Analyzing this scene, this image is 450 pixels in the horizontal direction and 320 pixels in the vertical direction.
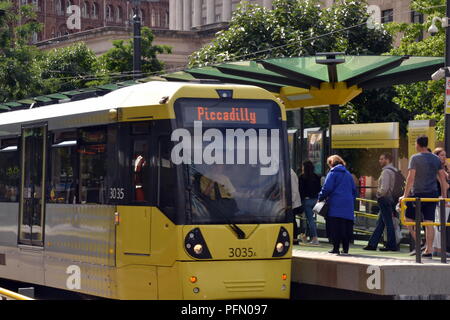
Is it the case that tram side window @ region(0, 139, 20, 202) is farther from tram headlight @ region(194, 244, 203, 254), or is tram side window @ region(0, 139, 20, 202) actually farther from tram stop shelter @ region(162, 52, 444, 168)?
tram headlight @ region(194, 244, 203, 254)

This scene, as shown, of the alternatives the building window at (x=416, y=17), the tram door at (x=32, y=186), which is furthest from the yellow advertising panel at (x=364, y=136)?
the building window at (x=416, y=17)

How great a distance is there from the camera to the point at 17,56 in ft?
124

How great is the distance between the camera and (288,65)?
20.0 metres

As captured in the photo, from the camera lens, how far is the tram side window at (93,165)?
14859 mm

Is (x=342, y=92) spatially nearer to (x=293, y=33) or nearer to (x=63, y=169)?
(x=63, y=169)

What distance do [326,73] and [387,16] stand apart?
150 feet

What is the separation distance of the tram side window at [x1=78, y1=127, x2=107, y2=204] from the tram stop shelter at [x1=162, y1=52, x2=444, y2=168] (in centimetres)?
539

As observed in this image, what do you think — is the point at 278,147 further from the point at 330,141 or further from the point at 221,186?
the point at 330,141

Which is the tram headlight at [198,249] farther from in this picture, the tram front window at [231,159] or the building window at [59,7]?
the building window at [59,7]

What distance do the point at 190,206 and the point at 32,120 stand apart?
15.5 ft
